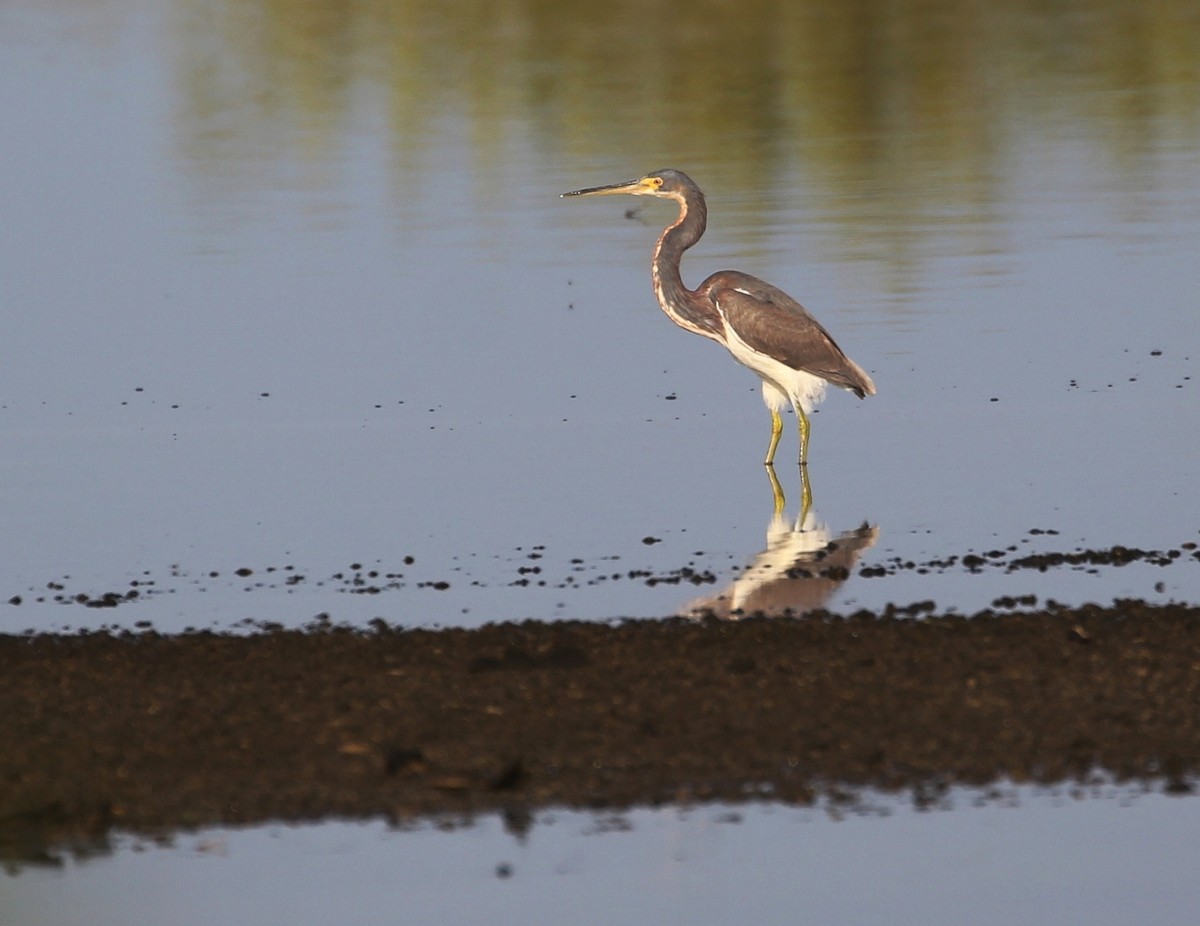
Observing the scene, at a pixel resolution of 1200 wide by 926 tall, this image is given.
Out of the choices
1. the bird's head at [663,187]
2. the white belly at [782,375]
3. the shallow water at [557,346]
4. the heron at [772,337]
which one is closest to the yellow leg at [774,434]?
the heron at [772,337]

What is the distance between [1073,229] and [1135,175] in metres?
5.20

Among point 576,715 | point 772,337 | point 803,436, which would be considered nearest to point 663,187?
point 772,337

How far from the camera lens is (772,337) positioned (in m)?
17.1

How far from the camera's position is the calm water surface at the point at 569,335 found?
14.2 m

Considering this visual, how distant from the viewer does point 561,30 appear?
57125mm

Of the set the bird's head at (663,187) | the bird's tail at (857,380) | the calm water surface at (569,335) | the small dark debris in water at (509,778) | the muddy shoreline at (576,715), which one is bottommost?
the calm water surface at (569,335)

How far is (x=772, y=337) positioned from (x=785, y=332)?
10cm

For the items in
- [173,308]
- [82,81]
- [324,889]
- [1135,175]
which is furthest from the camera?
[82,81]

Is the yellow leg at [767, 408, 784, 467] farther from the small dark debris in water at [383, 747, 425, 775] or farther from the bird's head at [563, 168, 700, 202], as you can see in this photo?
the small dark debris in water at [383, 747, 425, 775]

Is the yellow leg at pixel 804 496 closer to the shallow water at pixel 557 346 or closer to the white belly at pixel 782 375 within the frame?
the shallow water at pixel 557 346

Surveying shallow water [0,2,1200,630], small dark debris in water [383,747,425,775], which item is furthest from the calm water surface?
small dark debris in water [383,747,425,775]

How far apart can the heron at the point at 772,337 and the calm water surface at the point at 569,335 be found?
1.49 ft

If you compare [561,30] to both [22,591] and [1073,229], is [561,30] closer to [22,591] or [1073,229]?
[1073,229]

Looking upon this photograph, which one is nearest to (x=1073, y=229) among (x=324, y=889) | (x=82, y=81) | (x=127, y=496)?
(x=127, y=496)
